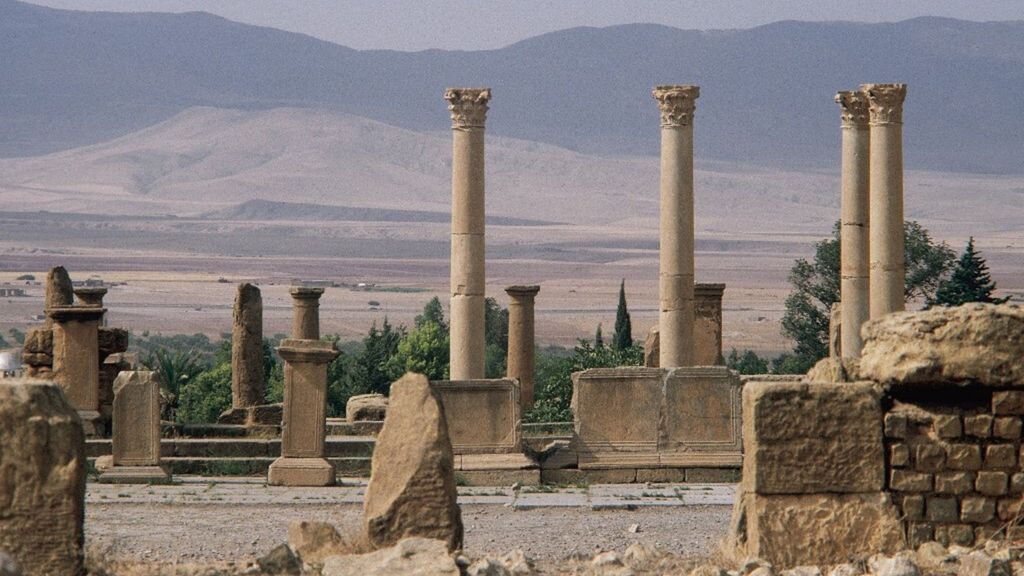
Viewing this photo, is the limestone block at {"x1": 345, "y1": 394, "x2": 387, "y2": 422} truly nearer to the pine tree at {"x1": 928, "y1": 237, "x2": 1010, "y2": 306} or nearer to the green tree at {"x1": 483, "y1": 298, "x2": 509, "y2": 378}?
the green tree at {"x1": 483, "y1": 298, "x2": 509, "y2": 378}

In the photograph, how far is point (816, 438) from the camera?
11.9m

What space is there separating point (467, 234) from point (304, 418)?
15.7ft

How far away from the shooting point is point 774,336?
300ft

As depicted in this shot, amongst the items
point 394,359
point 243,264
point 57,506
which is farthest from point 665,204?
point 243,264

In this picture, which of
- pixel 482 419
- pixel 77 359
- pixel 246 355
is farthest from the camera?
pixel 246 355

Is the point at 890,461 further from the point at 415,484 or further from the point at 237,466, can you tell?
the point at 237,466

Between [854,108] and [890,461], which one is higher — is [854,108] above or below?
above

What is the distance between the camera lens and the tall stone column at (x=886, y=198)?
2388cm

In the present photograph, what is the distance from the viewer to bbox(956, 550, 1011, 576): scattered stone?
35.4ft

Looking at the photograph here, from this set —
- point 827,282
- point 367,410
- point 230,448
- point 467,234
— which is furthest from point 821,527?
point 827,282

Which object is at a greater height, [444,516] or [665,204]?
[665,204]

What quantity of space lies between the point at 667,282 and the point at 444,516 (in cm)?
1235

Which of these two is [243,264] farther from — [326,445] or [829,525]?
[829,525]

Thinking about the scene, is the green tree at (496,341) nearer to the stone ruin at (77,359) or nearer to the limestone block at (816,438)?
the stone ruin at (77,359)
